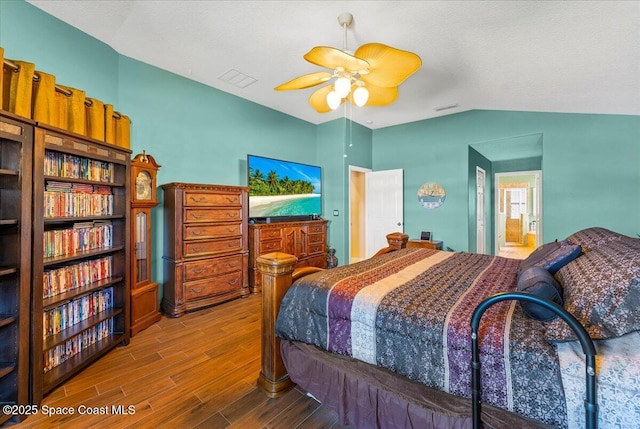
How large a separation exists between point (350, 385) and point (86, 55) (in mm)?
3509

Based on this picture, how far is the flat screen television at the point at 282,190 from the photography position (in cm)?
394

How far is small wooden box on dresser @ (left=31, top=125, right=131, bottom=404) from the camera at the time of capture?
164 centimetres

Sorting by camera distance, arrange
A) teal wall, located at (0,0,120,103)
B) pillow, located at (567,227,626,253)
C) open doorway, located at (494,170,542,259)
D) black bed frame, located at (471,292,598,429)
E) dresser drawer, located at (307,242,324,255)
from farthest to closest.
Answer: open doorway, located at (494,170,542,259) → dresser drawer, located at (307,242,324,255) → teal wall, located at (0,0,120,103) → pillow, located at (567,227,626,253) → black bed frame, located at (471,292,598,429)

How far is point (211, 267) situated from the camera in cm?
324

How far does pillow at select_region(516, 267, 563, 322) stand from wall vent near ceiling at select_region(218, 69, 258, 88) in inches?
134

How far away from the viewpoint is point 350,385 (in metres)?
1.40

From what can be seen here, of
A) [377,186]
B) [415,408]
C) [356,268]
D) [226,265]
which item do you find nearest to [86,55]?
[226,265]

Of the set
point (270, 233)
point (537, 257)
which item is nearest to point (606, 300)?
point (537, 257)

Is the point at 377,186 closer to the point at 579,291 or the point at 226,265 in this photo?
the point at 226,265

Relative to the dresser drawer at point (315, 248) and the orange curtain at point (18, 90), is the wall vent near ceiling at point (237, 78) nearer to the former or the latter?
the orange curtain at point (18, 90)

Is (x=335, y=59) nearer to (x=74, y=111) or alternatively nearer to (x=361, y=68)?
(x=361, y=68)

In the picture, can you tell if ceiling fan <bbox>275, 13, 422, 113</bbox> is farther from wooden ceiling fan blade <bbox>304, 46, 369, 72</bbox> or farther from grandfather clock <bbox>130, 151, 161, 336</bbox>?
grandfather clock <bbox>130, 151, 161, 336</bbox>

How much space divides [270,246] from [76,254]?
222 cm

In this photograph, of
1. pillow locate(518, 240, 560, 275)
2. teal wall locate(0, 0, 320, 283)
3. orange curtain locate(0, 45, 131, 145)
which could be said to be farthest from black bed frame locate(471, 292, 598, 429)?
teal wall locate(0, 0, 320, 283)
